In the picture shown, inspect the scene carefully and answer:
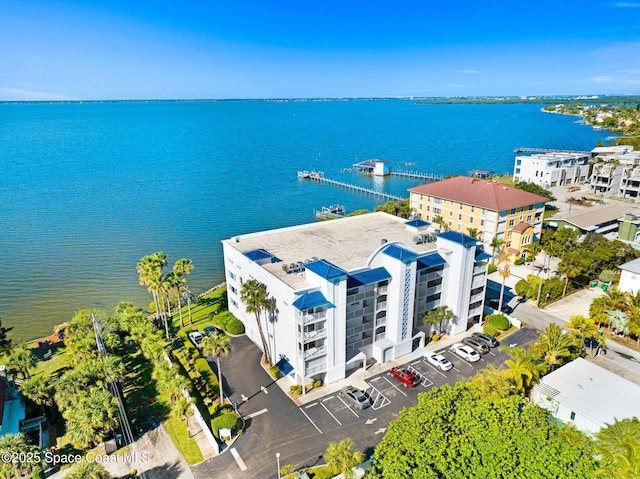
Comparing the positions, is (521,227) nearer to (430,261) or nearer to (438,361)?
(430,261)

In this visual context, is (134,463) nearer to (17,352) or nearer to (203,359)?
(203,359)

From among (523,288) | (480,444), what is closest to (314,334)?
Answer: (480,444)

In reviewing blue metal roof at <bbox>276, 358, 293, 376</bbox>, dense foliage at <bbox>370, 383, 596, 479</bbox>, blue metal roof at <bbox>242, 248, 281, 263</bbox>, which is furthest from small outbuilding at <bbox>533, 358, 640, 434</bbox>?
blue metal roof at <bbox>242, 248, 281, 263</bbox>

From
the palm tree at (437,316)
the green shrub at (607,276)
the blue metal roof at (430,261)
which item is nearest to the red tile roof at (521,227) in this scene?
the green shrub at (607,276)

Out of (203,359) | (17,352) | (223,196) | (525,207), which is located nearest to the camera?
(17,352)

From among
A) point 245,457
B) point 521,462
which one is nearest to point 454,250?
point 521,462

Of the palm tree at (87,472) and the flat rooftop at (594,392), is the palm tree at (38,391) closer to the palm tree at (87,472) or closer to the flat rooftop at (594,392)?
the palm tree at (87,472)
